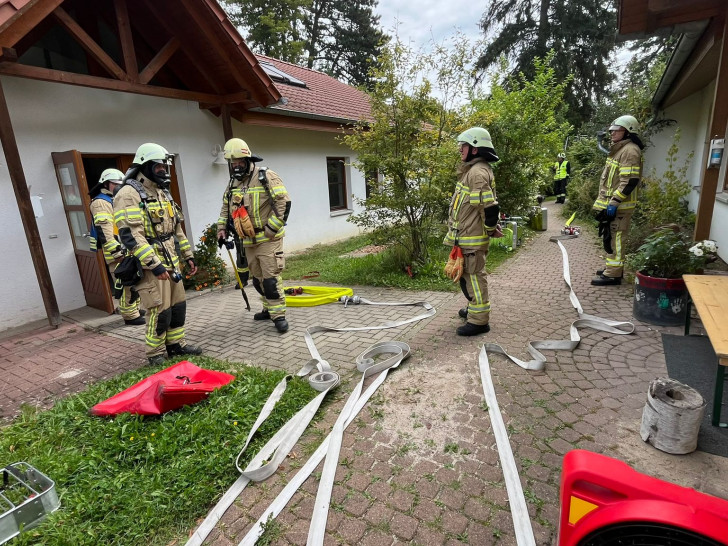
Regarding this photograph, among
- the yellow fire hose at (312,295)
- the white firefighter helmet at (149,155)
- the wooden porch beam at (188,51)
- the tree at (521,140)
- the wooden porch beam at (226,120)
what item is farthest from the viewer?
the tree at (521,140)

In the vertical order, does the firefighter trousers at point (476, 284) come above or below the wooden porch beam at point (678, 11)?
below

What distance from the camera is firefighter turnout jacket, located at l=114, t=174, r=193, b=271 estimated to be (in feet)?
12.4

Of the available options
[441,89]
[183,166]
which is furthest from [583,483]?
[183,166]

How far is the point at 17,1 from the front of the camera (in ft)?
14.8

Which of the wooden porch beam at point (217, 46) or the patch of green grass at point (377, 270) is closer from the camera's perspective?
the wooden porch beam at point (217, 46)

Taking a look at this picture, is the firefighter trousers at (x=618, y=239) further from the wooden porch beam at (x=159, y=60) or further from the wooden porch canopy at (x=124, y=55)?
the wooden porch beam at (x=159, y=60)

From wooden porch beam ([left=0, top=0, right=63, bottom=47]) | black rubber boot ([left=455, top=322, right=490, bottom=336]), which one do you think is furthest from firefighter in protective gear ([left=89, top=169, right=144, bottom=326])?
black rubber boot ([left=455, top=322, right=490, bottom=336])

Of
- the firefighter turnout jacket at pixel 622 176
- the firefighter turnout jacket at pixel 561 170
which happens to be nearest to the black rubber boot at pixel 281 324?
the firefighter turnout jacket at pixel 622 176

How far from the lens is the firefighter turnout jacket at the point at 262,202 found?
488 cm

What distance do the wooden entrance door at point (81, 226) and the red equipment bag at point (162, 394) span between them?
332cm

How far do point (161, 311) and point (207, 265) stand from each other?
3.45 metres

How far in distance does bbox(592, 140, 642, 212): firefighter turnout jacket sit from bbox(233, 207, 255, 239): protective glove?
4.83 m

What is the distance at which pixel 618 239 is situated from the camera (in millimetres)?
5703

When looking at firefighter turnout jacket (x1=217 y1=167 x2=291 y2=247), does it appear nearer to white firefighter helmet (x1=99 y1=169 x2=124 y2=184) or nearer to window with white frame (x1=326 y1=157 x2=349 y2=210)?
white firefighter helmet (x1=99 y1=169 x2=124 y2=184)
